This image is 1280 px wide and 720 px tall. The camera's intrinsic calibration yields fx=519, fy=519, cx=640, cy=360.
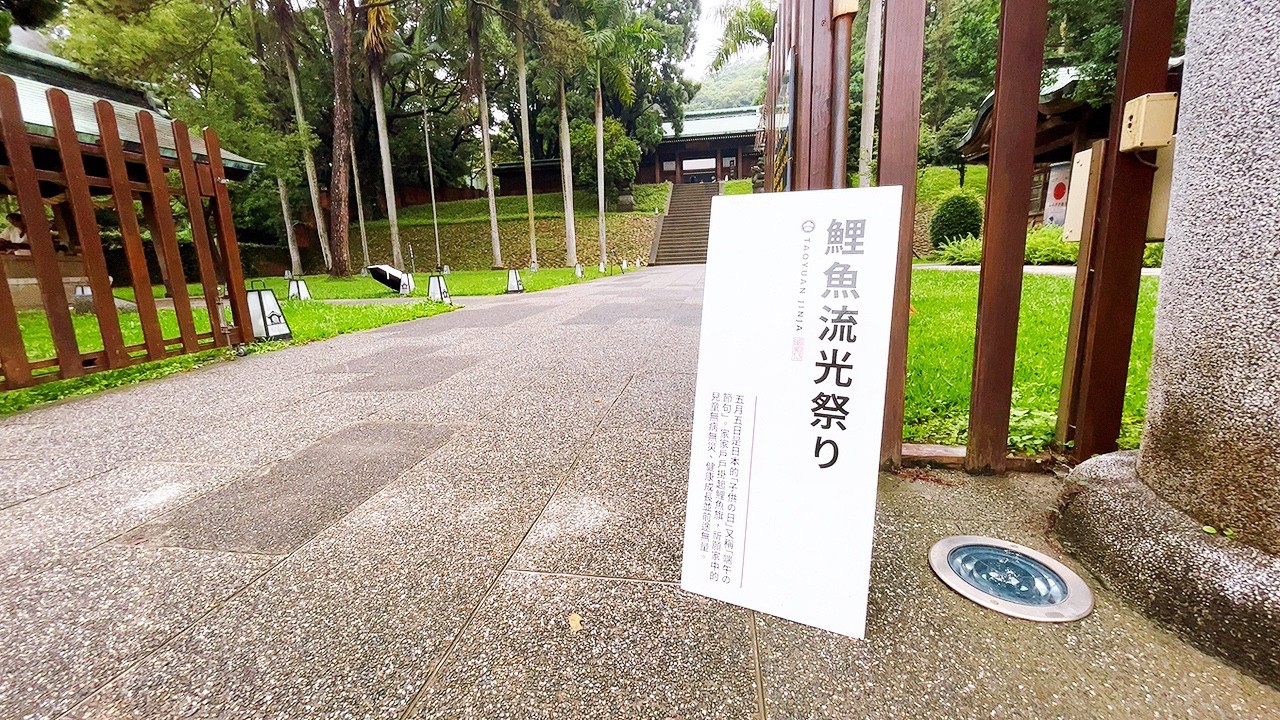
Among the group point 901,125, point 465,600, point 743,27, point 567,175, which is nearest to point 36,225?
point 465,600

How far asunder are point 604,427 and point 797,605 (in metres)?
1.75

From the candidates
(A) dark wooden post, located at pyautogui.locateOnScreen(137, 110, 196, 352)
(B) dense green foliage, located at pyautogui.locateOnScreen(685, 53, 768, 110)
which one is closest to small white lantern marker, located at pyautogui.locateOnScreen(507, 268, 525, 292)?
(A) dark wooden post, located at pyautogui.locateOnScreen(137, 110, 196, 352)

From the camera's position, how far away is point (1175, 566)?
1.32 metres

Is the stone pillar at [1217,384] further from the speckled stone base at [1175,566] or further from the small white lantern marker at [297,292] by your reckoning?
the small white lantern marker at [297,292]

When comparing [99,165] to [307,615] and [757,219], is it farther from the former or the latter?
[757,219]

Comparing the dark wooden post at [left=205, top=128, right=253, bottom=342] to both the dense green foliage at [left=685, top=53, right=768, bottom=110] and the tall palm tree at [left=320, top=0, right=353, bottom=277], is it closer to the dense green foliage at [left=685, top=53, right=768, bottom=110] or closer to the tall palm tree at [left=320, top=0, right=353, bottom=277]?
the tall palm tree at [left=320, top=0, right=353, bottom=277]

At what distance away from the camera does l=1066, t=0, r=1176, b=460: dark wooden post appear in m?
1.74

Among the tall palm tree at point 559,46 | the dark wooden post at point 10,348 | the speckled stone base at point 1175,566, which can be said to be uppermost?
the tall palm tree at point 559,46

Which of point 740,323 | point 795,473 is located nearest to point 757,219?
point 740,323

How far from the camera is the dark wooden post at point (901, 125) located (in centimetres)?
180

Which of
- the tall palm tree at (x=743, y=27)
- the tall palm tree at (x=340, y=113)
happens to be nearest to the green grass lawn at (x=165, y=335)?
the tall palm tree at (x=340, y=113)

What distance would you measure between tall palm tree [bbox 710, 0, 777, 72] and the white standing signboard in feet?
47.0

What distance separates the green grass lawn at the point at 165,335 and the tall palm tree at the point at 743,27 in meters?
10.9

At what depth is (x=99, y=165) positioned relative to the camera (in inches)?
184
